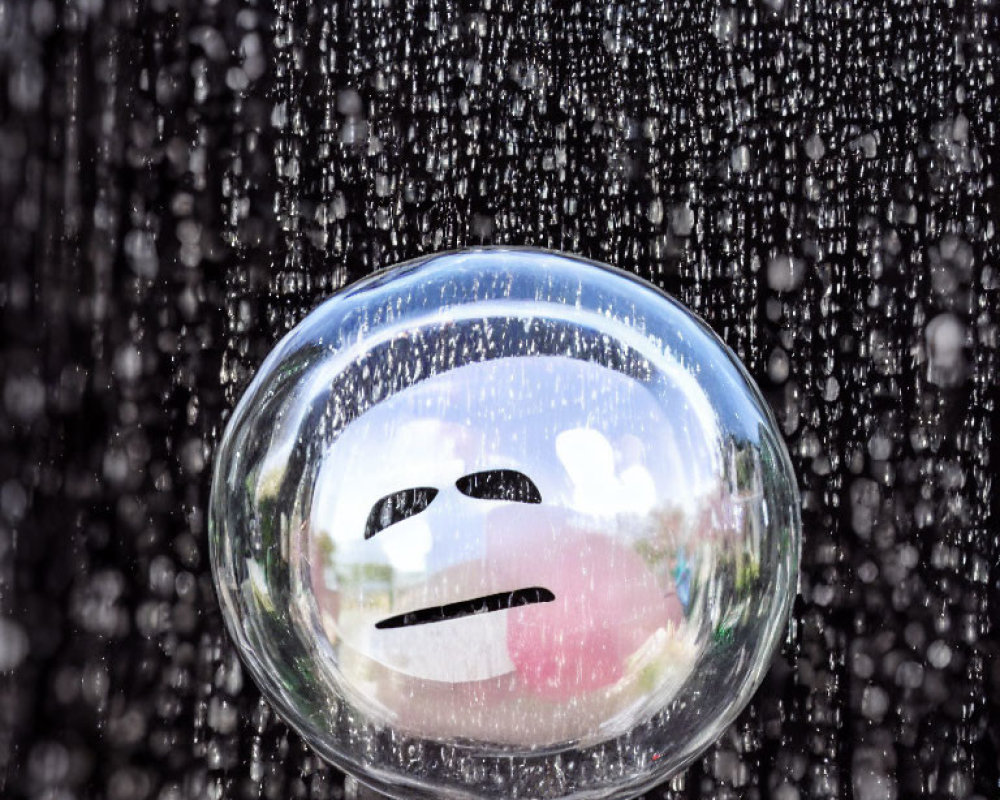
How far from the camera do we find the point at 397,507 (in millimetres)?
246

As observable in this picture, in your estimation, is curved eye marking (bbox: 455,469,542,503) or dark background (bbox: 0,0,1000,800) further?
dark background (bbox: 0,0,1000,800)

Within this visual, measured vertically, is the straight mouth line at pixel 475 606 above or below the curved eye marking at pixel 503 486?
below

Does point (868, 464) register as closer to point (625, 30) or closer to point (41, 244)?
point (625, 30)

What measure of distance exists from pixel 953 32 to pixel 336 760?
0.43m

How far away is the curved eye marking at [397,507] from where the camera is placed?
0.24 meters

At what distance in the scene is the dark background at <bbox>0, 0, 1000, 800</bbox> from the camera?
1.54 feet

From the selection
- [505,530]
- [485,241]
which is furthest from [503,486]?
[485,241]

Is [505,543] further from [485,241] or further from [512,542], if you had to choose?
[485,241]

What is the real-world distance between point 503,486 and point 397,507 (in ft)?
0.08

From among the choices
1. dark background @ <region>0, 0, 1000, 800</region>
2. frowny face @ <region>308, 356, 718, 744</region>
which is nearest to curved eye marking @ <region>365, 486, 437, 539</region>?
frowny face @ <region>308, 356, 718, 744</region>

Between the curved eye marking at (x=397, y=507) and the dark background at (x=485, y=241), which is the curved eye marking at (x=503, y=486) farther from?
the dark background at (x=485, y=241)

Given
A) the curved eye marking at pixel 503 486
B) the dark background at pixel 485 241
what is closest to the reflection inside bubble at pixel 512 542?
the curved eye marking at pixel 503 486

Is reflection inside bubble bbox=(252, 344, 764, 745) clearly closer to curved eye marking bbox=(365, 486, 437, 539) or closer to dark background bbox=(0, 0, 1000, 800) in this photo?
curved eye marking bbox=(365, 486, 437, 539)

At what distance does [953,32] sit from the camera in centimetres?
51
